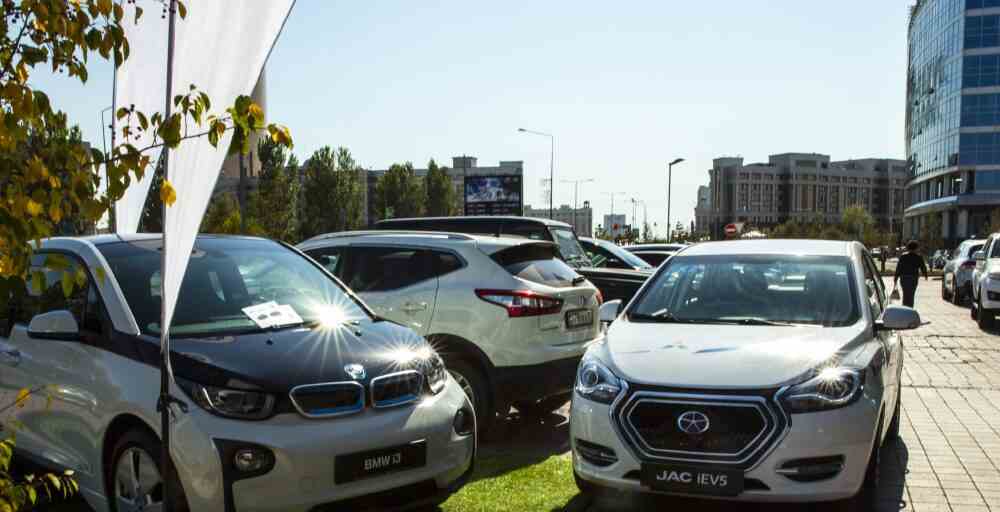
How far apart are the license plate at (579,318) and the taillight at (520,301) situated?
248 millimetres

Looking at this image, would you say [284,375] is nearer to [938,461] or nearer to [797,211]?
[938,461]

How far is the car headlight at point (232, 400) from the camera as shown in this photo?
3.84 m

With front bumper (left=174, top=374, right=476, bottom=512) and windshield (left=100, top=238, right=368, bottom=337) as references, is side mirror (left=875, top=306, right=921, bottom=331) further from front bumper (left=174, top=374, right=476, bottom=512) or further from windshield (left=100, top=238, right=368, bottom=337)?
windshield (left=100, top=238, right=368, bottom=337)

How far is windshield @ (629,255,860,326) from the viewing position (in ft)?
18.0

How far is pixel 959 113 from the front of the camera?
262ft

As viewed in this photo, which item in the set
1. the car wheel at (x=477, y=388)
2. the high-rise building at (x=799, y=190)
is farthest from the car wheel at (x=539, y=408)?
the high-rise building at (x=799, y=190)

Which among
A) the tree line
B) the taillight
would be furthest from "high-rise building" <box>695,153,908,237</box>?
the taillight

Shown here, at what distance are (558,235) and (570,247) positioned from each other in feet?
1.02

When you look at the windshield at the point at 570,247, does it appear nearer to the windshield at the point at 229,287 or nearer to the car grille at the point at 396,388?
the windshield at the point at 229,287

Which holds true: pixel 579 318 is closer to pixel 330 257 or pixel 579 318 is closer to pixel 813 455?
pixel 330 257

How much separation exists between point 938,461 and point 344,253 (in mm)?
4879

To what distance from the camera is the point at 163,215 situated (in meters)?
3.25

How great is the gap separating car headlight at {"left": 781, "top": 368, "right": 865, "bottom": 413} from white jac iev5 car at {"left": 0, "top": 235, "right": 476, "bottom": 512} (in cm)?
171

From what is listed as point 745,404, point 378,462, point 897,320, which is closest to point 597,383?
point 745,404
